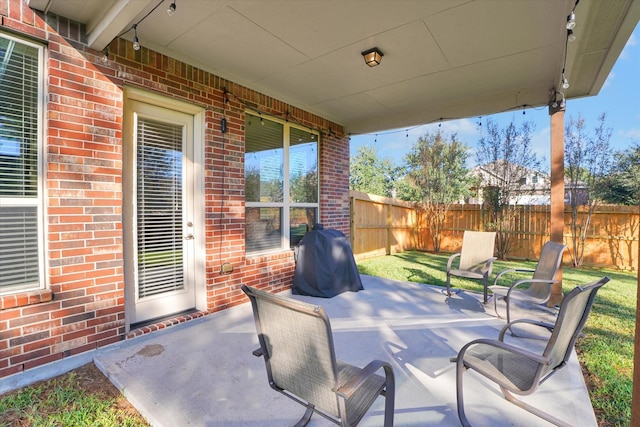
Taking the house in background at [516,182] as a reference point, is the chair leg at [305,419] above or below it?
below

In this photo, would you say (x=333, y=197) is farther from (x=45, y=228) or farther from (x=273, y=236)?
(x=45, y=228)

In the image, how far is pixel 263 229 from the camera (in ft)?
14.1

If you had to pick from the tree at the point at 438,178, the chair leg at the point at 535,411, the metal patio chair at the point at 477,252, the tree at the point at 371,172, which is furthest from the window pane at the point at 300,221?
the tree at the point at 371,172

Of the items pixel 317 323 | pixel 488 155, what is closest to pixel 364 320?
pixel 317 323

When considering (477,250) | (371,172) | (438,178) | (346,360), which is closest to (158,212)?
(346,360)

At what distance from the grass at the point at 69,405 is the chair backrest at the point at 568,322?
230 cm

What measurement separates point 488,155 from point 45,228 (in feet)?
31.1

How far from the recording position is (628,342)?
291 centimetres

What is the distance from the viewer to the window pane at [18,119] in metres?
2.23

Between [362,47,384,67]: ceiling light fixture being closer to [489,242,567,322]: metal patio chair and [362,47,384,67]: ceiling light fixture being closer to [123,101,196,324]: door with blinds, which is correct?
[123,101,196,324]: door with blinds

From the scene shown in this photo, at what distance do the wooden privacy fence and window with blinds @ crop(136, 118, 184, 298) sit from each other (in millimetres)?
4717

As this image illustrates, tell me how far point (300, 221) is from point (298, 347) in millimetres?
3638

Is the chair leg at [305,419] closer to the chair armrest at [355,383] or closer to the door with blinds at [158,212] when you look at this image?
the chair armrest at [355,383]

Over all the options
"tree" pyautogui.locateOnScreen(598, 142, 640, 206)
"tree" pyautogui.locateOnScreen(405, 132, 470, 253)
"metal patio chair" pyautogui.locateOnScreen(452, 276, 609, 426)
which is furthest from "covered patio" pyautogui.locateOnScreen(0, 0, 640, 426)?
"tree" pyautogui.locateOnScreen(405, 132, 470, 253)
